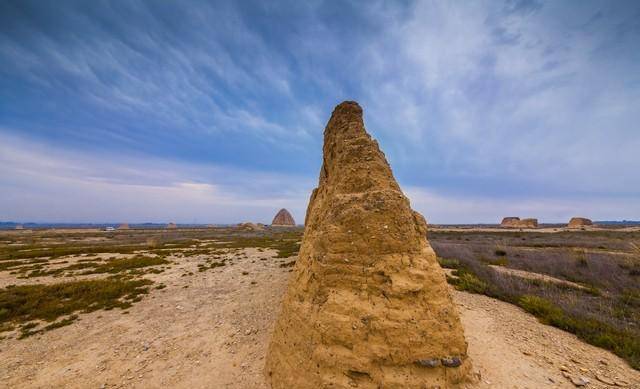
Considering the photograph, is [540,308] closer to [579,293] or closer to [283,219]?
[579,293]

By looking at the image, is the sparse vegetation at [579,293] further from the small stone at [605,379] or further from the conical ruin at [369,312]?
the conical ruin at [369,312]

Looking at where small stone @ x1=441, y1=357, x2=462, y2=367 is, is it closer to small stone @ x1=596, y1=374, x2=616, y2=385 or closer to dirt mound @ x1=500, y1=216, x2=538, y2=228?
small stone @ x1=596, y1=374, x2=616, y2=385

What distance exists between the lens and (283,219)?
106812 mm

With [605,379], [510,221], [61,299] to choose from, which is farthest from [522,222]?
[61,299]

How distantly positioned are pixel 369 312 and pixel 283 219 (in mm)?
104805

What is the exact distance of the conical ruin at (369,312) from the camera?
374 centimetres

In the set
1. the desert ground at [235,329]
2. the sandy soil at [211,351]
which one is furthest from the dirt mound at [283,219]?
the sandy soil at [211,351]

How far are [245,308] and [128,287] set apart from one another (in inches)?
287

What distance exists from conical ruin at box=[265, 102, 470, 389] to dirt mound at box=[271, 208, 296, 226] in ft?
340

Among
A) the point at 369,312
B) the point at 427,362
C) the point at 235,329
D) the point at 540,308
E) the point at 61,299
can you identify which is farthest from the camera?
the point at 61,299

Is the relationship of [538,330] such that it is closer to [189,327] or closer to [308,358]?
[308,358]

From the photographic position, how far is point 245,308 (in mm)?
8586

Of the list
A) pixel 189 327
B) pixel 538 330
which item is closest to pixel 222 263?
pixel 189 327

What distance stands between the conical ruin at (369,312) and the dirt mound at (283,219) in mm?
103711
